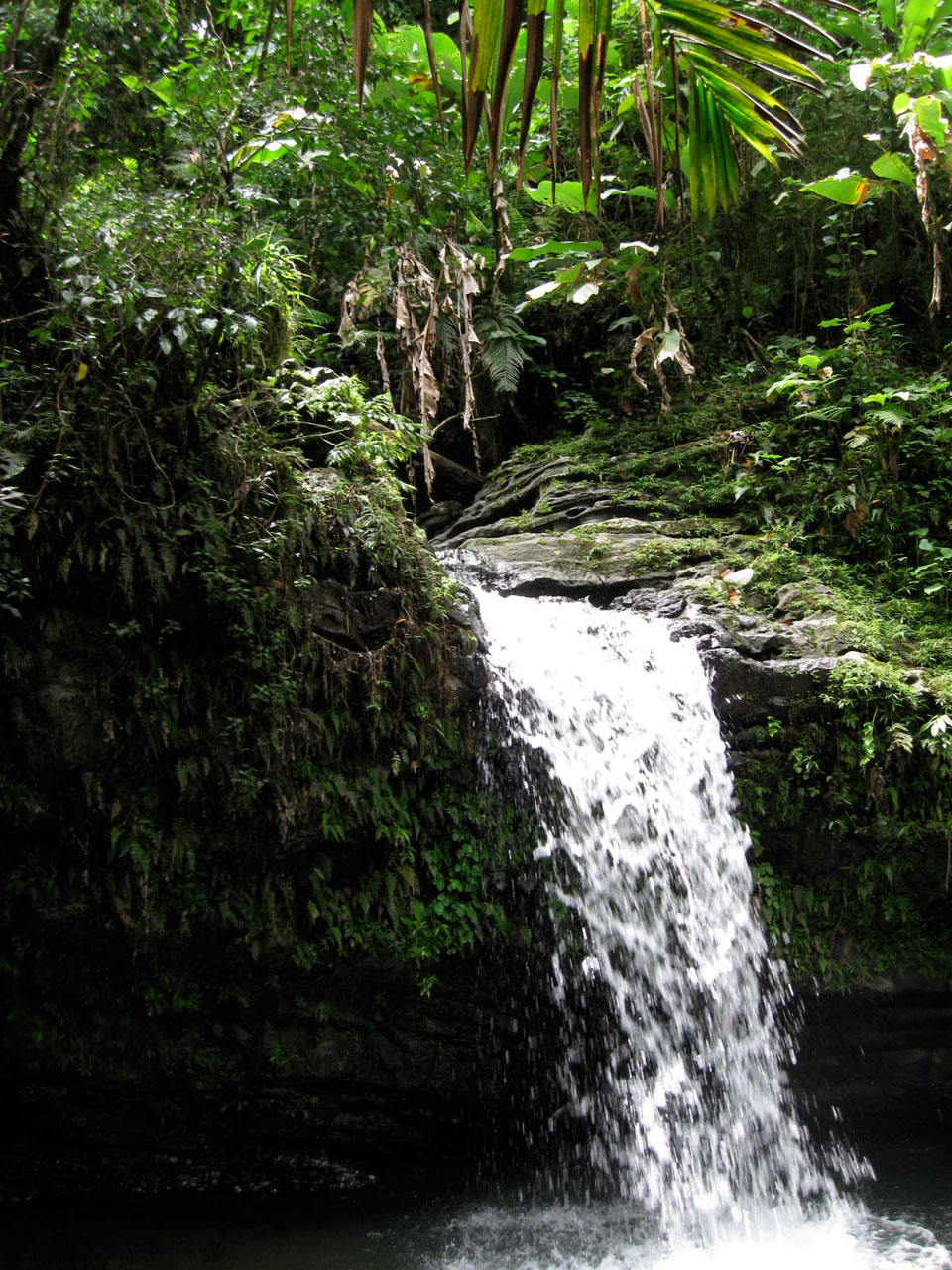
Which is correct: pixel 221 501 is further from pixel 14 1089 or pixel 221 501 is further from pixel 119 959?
pixel 14 1089

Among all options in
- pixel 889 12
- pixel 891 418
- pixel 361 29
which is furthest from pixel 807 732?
pixel 889 12

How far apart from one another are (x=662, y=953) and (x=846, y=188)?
6333mm

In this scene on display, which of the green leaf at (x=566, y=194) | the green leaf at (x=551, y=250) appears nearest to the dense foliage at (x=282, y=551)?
the green leaf at (x=551, y=250)

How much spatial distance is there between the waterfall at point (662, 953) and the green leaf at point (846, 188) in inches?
171

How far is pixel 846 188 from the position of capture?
7230 mm

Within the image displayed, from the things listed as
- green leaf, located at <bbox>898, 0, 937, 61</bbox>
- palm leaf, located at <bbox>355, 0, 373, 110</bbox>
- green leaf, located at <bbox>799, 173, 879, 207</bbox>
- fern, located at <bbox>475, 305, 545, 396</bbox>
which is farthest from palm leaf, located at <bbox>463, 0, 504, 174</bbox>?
green leaf, located at <bbox>898, 0, 937, 61</bbox>

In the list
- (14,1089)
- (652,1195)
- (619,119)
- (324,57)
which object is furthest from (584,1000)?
(619,119)

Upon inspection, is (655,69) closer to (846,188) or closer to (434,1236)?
(434,1236)

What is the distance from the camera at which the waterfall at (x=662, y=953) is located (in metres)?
4.90

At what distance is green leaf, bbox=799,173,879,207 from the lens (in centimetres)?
718

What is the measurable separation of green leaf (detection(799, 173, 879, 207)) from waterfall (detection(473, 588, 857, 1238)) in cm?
435

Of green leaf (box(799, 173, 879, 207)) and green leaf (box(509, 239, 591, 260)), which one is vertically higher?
green leaf (box(509, 239, 591, 260))

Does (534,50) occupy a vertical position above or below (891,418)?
below

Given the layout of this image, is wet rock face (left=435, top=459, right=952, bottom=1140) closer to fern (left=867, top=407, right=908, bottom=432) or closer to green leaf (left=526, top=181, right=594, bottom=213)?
fern (left=867, top=407, right=908, bottom=432)
